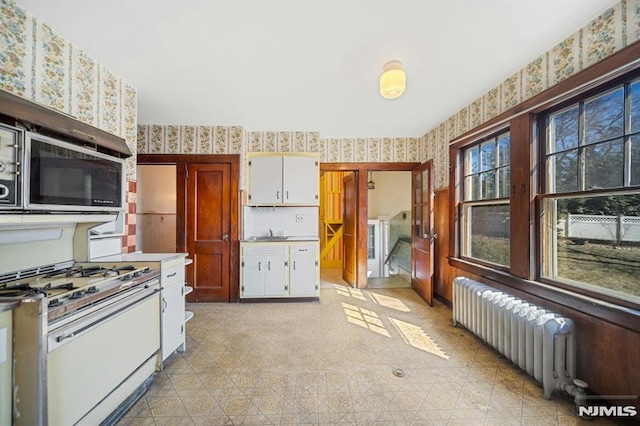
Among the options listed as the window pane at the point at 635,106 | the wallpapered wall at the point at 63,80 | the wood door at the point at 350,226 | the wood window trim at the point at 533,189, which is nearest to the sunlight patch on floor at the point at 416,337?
the wood window trim at the point at 533,189

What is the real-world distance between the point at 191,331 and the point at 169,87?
2629 mm

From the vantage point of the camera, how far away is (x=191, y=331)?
2682mm

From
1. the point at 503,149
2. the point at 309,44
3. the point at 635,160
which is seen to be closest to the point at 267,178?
the point at 309,44

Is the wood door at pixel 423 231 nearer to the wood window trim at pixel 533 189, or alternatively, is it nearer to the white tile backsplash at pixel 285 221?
Result: the wood window trim at pixel 533 189

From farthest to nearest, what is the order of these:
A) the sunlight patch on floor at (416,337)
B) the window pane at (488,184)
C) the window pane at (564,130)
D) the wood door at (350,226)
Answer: the wood door at (350,226), the window pane at (488,184), the sunlight patch on floor at (416,337), the window pane at (564,130)

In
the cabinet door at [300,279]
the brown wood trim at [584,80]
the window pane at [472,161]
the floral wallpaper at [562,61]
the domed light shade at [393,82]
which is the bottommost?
the cabinet door at [300,279]

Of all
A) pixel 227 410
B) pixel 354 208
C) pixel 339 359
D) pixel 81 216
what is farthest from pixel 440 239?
pixel 81 216

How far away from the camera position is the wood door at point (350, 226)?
4281mm

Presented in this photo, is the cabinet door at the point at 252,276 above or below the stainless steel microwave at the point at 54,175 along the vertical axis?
below

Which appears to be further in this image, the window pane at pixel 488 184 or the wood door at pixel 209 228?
the wood door at pixel 209 228

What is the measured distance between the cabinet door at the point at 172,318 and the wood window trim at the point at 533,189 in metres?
3.04

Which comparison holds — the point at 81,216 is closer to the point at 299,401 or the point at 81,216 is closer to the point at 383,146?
the point at 299,401

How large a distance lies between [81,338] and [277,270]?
2.37 metres

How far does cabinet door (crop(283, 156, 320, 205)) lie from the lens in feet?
12.2
